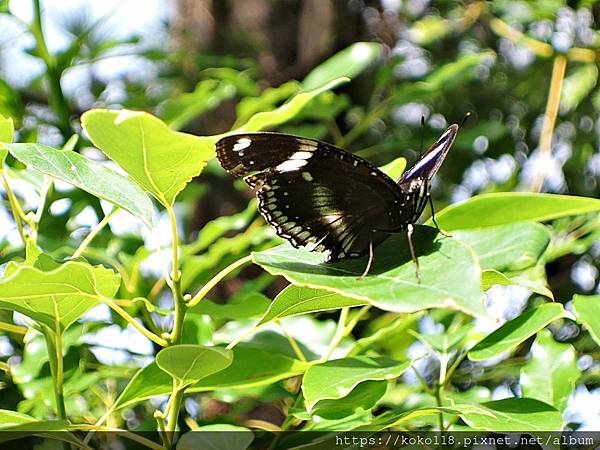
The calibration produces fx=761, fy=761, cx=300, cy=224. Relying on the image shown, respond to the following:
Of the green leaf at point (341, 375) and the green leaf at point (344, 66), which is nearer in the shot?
the green leaf at point (341, 375)

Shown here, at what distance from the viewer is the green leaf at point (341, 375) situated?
0.59 meters

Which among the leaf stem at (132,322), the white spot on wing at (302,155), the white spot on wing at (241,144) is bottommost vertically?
the leaf stem at (132,322)

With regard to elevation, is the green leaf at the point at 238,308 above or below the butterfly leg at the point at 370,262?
below

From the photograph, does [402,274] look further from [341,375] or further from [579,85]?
[579,85]

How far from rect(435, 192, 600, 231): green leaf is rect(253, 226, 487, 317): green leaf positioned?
6.1 inches

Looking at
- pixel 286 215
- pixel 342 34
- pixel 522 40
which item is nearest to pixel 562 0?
pixel 522 40

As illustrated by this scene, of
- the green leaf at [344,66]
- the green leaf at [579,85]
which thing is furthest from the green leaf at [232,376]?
the green leaf at [579,85]

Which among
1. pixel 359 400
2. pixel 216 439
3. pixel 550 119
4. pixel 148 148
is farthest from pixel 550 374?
pixel 550 119

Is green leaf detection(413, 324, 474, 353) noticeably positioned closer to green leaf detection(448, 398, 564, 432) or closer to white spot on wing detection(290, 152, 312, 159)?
green leaf detection(448, 398, 564, 432)

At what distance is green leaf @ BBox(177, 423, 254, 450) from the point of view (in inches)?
27.6

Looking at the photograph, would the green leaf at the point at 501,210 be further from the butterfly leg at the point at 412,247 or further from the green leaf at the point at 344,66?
the green leaf at the point at 344,66

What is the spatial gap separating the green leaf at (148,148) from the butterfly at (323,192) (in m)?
0.05

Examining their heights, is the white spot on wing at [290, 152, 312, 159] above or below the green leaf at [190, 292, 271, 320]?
above

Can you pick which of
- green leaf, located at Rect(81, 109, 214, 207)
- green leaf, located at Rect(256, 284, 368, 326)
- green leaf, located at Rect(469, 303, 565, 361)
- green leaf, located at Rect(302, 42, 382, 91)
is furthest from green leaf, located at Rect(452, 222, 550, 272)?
green leaf, located at Rect(302, 42, 382, 91)
